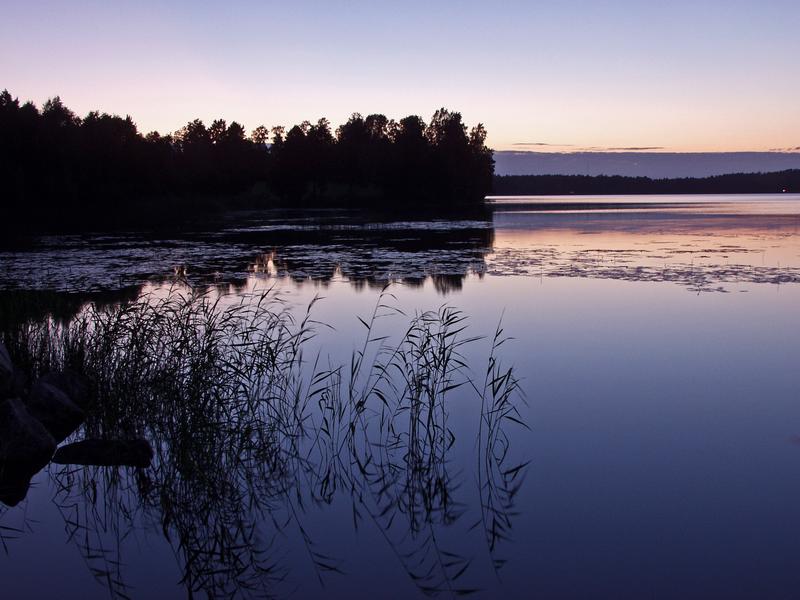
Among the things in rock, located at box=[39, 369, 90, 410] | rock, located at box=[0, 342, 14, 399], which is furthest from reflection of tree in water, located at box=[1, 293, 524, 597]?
rock, located at box=[0, 342, 14, 399]

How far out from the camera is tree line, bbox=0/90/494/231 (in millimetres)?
56625

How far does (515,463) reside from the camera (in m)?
7.20

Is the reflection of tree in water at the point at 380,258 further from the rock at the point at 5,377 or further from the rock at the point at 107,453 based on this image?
the rock at the point at 5,377

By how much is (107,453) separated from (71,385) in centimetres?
171

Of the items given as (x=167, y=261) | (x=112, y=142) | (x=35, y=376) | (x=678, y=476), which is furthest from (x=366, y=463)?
(x=112, y=142)

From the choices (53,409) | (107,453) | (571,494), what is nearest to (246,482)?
(107,453)

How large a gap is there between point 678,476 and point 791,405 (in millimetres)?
3109

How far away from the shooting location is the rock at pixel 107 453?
23.3 ft

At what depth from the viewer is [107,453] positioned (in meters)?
7.15

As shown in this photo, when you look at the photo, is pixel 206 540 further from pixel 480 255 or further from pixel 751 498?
pixel 480 255

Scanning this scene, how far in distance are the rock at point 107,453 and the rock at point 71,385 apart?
1.11 meters

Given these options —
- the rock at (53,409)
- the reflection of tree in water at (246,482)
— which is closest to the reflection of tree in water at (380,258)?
the reflection of tree in water at (246,482)

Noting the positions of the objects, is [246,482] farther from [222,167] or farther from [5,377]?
[222,167]

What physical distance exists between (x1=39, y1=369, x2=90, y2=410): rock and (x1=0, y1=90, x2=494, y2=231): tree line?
4581cm
